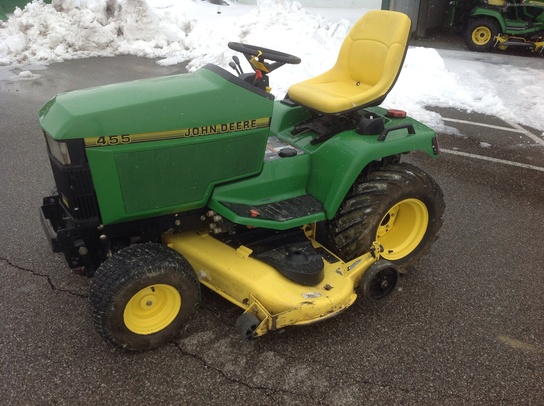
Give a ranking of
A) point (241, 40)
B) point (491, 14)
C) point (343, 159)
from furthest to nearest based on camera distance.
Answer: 1. point (491, 14)
2. point (241, 40)
3. point (343, 159)

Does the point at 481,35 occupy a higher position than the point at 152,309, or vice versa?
Result: the point at 152,309

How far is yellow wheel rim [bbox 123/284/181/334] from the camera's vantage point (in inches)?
99.1

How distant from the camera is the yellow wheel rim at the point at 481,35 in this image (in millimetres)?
10031

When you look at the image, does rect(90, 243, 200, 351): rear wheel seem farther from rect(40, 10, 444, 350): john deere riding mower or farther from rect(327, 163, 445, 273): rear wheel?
rect(327, 163, 445, 273): rear wheel

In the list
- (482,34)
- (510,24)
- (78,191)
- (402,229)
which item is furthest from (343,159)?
(482,34)

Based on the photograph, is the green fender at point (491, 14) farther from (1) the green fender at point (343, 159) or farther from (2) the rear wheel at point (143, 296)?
(2) the rear wheel at point (143, 296)

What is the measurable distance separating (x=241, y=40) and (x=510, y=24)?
16.9 feet

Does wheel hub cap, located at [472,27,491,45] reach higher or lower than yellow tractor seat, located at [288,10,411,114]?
lower

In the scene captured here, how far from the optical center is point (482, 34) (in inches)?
399

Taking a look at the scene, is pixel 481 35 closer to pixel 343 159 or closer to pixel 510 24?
pixel 510 24

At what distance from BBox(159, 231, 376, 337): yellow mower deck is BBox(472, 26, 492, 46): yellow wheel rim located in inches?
344

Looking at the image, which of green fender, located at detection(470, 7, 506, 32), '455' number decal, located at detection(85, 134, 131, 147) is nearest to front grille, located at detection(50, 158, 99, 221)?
'455' number decal, located at detection(85, 134, 131, 147)

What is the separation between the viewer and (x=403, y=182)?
302 cm

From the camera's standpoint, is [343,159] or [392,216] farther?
[392,216]
